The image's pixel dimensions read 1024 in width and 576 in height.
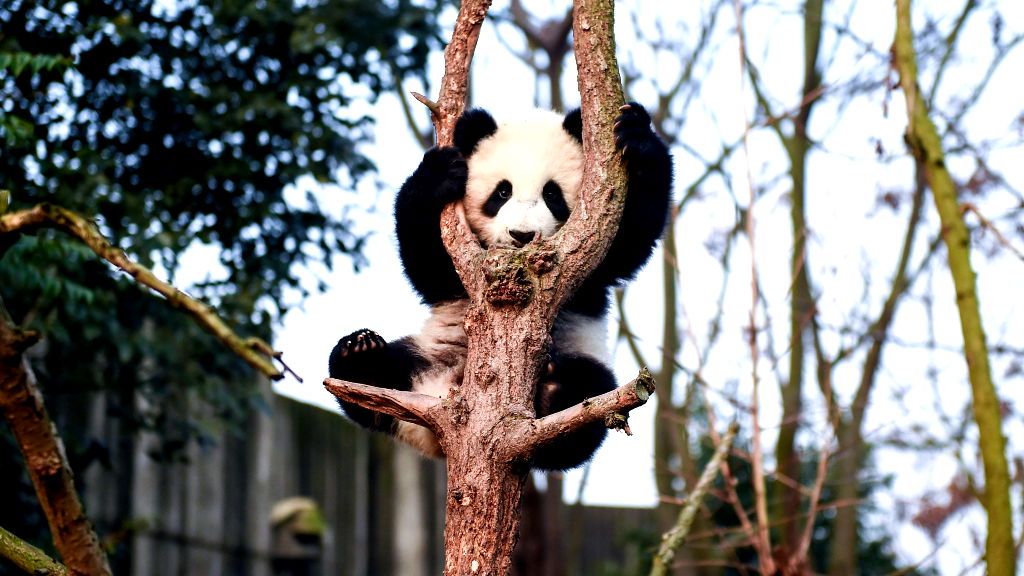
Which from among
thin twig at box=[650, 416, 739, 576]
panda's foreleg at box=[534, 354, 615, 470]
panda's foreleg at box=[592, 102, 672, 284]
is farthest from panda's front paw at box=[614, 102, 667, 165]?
thin twig at box=[650, 416, 739, 576]

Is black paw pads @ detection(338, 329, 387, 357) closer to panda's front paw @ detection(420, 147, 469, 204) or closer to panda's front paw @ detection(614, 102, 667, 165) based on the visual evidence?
panda's front paw @ detection(420, 147, 469, 204)

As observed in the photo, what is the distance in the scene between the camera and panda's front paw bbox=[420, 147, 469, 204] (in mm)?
3428

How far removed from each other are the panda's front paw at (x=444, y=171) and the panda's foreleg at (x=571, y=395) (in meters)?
0.68

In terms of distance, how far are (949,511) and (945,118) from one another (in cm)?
260

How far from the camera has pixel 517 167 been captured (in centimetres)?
408

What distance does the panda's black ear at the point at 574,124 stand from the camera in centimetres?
420

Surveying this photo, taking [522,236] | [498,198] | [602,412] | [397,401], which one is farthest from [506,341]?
[498,198]

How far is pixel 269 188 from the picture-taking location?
515 centimetres

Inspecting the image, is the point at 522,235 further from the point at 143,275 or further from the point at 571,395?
the point at 143,275

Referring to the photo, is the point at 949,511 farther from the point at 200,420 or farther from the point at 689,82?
the point at 200,420

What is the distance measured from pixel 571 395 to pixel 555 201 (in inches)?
32.0

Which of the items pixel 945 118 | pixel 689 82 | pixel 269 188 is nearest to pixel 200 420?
pixel 269 188

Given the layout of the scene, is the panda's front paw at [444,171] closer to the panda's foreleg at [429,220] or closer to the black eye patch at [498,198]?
the panda's foreleg at [429,220]

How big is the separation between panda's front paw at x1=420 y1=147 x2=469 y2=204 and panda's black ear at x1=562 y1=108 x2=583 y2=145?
0.71 metres
